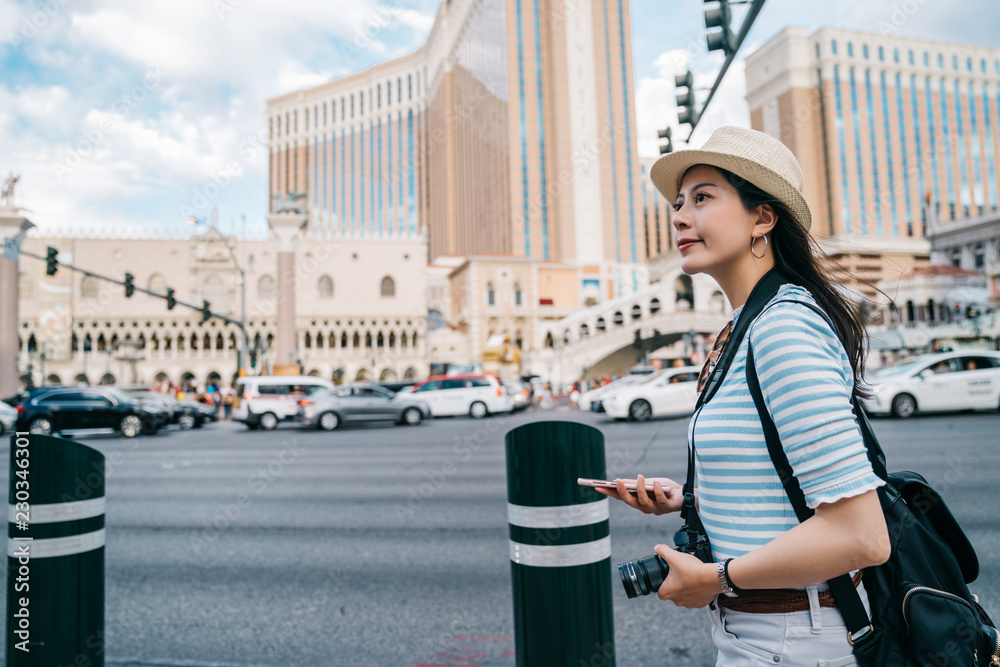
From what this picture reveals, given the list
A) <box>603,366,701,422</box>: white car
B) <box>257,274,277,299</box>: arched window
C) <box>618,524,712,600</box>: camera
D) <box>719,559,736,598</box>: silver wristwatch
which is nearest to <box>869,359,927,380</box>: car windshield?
<box>603,366,701,422</box>: white car

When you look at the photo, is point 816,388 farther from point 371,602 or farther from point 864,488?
point 371,602

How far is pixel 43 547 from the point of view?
2.29m

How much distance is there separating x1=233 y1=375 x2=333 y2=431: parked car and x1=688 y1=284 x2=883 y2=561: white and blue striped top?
20283 mm

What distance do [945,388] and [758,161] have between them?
16076 millimetres

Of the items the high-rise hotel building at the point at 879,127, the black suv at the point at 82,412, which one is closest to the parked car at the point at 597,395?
the black suv at the point at 82,412

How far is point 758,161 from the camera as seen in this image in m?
1.40

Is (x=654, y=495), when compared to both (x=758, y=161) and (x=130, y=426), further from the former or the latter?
(x=130, y=426)

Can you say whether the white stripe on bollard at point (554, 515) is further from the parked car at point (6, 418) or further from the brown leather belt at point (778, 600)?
the parked car at point (6, 418)

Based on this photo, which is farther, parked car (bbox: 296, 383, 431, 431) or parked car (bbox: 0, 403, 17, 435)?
parked car (bbox: 296, 383, 431, 431)

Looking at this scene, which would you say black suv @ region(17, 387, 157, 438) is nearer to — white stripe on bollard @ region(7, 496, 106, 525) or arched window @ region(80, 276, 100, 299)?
white stripe on bollard @ region(7, 496, 106, 525)

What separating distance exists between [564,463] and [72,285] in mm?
76415

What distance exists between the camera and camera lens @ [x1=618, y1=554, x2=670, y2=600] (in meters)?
1.40

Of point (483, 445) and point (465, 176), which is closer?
point (483, 445)

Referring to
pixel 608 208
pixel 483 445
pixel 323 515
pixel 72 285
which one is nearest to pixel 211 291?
pixel 72 285
